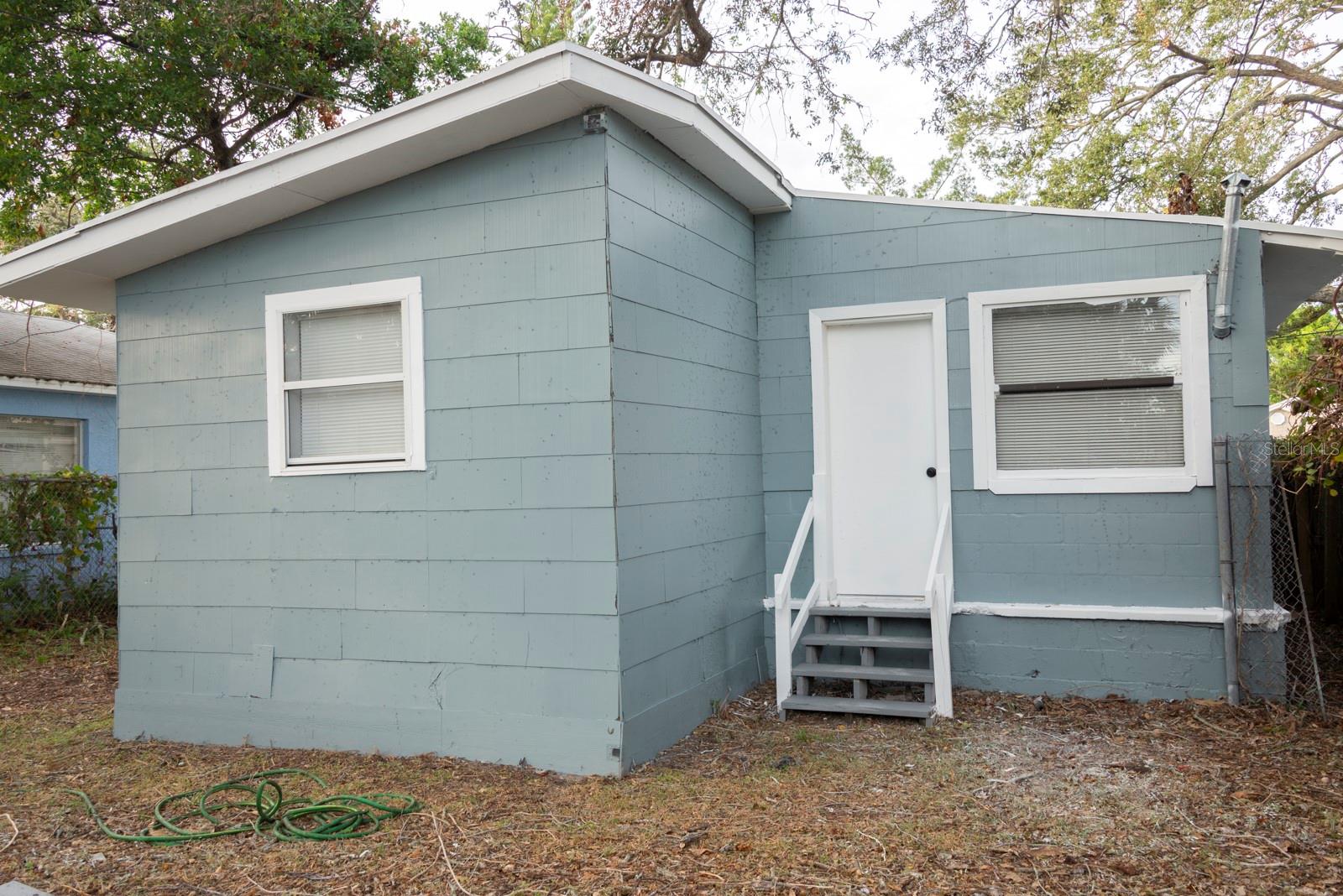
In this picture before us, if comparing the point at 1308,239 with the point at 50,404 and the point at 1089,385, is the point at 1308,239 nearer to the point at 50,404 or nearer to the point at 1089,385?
the point at 1089,385

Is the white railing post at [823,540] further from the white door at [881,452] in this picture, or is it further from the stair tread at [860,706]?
the stair tread at [860,706]

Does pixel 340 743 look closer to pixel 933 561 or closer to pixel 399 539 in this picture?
pixel 399 539

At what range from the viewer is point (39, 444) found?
10656mm

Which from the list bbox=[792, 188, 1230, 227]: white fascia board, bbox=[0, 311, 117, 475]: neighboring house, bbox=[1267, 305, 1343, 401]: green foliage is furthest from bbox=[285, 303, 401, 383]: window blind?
bbox=[0, 311, 117, 475]: neighboring house

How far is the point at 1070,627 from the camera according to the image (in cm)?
574

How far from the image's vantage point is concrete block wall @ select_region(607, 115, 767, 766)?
465cm

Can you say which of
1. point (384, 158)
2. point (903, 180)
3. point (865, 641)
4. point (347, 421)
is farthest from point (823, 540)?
point (903, 180)

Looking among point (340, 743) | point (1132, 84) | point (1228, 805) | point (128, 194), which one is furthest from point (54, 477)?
point (1132, 84)

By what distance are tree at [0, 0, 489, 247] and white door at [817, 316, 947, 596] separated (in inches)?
263

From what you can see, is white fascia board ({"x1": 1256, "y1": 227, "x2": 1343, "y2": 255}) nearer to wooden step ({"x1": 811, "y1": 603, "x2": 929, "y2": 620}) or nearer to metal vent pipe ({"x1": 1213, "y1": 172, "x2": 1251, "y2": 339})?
metal vent pipe ({"x1": 1213, "y1": 172, "x2": 1251, "y2": 339})

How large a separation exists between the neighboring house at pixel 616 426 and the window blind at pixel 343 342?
0.9 inches

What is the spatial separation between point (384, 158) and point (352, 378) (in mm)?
1182

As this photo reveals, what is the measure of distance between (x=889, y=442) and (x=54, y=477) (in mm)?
8050

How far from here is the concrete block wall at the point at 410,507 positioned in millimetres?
4598
